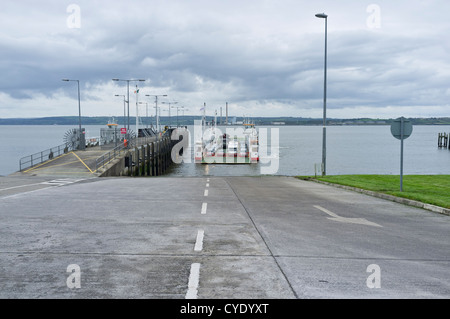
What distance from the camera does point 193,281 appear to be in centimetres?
573

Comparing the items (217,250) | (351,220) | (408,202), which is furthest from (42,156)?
(217,250)

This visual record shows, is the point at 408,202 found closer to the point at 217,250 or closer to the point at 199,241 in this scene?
the point at 199,241

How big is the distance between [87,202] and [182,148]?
98.6 metres

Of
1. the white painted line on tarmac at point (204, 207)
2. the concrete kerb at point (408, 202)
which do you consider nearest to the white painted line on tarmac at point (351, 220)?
the concrete kerb at point (408, 202)

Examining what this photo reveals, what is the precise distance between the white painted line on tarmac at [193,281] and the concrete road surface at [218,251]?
15mm

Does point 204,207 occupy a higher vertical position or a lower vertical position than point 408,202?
higher

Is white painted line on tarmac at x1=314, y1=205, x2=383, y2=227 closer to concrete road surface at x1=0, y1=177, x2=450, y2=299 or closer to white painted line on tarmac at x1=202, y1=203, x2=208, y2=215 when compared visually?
concrete road surface at x1=0, y1=177, x2=450, y2=299

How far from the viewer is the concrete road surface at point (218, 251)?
5539mm

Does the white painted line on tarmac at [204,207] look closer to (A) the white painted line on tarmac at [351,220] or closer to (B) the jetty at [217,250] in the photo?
(B) the jetty at [217,250]

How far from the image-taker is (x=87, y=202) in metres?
13.6

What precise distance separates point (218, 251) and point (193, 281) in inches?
69.7

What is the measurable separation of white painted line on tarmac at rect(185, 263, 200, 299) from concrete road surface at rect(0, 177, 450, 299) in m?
0.01

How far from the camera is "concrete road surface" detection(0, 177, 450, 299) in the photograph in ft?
18.2
